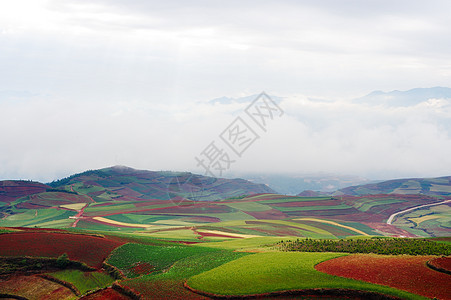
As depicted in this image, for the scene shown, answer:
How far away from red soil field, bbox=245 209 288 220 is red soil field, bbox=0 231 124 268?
83.1 m

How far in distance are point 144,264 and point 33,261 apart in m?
15.4

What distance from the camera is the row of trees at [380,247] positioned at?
52.4 m

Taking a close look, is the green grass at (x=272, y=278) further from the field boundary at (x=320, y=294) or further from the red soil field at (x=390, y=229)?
the red soil field at (x=390, y=229)

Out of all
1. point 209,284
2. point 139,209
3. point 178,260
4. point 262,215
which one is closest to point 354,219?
point 262,215

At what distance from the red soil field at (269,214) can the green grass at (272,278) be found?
293 feet

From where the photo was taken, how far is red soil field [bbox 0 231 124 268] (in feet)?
194

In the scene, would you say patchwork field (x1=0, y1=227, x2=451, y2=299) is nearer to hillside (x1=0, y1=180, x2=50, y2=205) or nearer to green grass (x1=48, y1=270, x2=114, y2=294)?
green grass (x1=48, y1=270, x2=114, y2=294)

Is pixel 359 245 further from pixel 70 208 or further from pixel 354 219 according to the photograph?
pixel 70 208

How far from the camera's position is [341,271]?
45000mm

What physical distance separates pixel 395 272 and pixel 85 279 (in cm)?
3909

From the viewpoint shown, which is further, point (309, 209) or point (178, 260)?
point (309, 209)

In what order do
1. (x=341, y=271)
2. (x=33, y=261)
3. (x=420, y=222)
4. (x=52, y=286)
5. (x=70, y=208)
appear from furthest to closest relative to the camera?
1. (x=70, y=208)
2. (x=420, y=222)
3. (x=33, y=261)
4. (x=52, y=286)
5. (x=341, y=271)

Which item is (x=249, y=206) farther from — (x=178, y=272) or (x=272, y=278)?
(x=272, y=278)

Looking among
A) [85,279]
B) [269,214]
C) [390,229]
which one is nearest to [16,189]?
[269,214]
